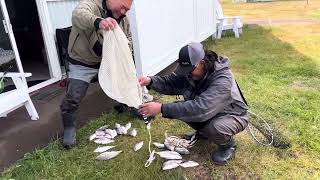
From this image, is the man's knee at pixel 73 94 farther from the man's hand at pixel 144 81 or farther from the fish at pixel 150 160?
the fish at pixel 150 160

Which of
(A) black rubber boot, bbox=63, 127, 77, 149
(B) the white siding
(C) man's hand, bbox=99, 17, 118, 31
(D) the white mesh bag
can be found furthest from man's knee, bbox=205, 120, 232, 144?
(B) the white siding

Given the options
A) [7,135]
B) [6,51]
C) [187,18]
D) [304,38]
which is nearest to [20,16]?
[6,51]

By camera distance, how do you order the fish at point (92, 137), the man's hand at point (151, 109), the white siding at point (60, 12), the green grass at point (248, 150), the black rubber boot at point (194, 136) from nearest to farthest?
the man's hand at point (151, 109) < the green grass at point (248, 150) < the black rubber boot at point (194, 136) < the fish at point (92, 137) < the white siding at point (60, 12)

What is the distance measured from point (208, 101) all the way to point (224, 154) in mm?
669

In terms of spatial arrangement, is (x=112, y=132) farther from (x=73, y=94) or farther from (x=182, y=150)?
(x=182, y=150)

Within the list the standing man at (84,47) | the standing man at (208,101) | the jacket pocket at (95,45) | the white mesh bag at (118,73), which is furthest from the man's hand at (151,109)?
the jacket pocket at (95,45)

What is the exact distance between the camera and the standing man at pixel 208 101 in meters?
3.13

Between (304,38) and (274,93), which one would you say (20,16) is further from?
(304,38)

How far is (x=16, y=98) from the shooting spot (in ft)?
14.3

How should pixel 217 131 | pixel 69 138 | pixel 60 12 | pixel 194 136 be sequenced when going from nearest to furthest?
pixel 217 131 → pixel 194 136 → pixel 69 138 → pixel 60 12

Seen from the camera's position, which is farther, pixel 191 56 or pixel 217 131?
pixel 217 131

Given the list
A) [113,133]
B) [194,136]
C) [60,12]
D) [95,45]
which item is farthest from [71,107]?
[60,12]

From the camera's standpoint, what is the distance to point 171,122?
442cm

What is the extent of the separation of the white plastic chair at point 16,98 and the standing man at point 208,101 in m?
1.70
